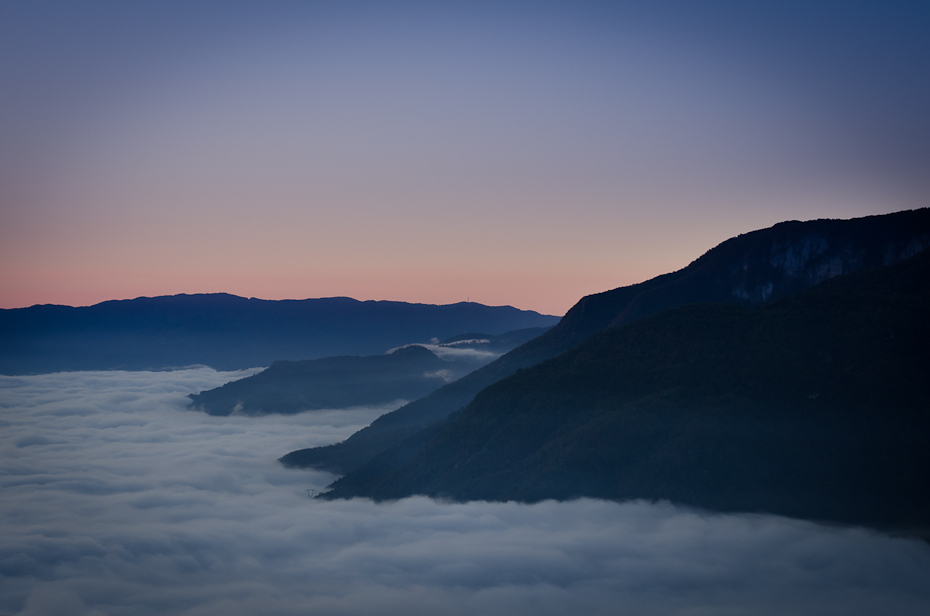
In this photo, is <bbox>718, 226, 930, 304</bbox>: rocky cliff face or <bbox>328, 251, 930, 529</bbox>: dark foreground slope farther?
<bbox>718, 226, 930, 304</bbox>: rocky cliff face

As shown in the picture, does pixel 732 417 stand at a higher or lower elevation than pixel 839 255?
lower

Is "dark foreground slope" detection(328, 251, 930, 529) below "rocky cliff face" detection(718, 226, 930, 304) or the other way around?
below

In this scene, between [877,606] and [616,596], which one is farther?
[616,596]

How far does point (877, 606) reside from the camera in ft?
334

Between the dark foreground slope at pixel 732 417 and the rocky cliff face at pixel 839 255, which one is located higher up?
the rocky cliff face at pixel 839 255

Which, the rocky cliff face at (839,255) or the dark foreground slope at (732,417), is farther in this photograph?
the rocky cliff face at (839,255)

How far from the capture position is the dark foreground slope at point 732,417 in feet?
399

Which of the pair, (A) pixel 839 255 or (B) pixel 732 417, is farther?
(A) pixel 839 255

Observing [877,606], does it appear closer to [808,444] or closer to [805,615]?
[805,615]

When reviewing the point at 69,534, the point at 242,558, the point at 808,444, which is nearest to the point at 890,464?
the point at 808,444

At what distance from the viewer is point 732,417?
132375 mm

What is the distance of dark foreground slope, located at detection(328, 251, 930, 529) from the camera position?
399ft

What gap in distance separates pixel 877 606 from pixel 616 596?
3946cm

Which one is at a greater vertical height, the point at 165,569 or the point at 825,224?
the point at 825,224
